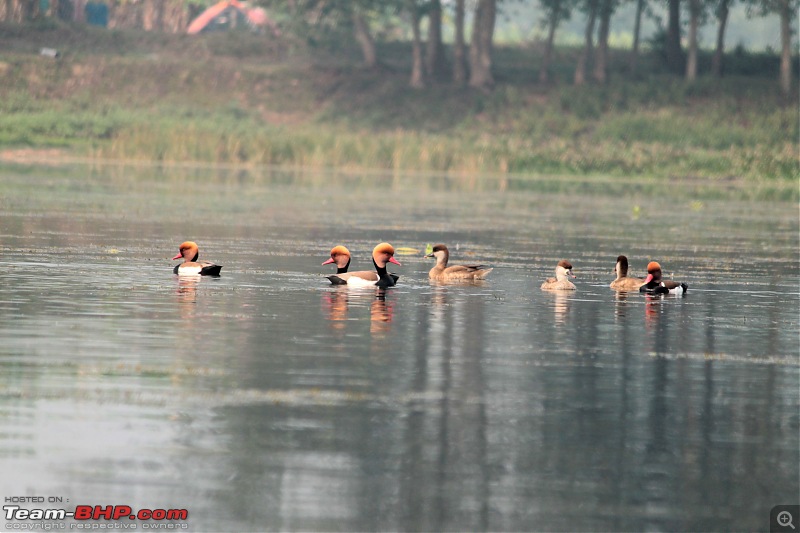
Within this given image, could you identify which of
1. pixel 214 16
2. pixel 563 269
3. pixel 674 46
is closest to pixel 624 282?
pixel 563 269

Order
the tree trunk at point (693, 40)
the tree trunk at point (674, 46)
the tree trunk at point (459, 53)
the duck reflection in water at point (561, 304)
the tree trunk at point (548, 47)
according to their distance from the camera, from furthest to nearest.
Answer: the tree trunk at point (674, 46)
the tree trunk at point (548, 47)
the tree trunk at point (459, 53)
the tree trunk at point (693, 40)
the duck reflection in water at point (561, 304)

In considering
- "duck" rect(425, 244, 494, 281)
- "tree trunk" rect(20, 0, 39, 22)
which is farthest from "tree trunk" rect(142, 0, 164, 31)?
"duck" rect(425, 244, 494, 281)

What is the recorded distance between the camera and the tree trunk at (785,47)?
79.6 m

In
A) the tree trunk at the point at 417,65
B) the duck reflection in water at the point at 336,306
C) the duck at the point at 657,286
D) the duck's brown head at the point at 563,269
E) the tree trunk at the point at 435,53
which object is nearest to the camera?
the duck reflection in water at the point at 336,306

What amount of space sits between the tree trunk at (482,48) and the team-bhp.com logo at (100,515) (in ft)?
259

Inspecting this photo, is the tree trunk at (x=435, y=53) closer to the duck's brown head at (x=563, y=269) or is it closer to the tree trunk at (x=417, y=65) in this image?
the tree trunk at (x=417, y=65)

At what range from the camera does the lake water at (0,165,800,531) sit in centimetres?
902

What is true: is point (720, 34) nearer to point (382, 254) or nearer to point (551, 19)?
point (551, 19)

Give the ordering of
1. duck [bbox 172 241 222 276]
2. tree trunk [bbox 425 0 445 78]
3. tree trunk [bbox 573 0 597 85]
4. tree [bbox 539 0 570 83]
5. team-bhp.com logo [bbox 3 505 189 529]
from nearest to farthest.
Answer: team-bhp.com logo [bbox 3 505 189 529]
duck [bbox 172 241 222 276]
tree trunk [bbox 573 0 597 85]
tree [bbox 539 0 570 83]
tree trunk [bbox 425 0 445 78]

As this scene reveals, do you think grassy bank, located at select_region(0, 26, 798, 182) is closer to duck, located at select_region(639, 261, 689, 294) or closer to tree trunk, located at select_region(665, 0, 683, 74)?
tree trunk, located at select_region(665, 0, 683, 74)

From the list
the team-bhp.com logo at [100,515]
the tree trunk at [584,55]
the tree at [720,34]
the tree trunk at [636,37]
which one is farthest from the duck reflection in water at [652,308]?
the tree trunk at [636,37]

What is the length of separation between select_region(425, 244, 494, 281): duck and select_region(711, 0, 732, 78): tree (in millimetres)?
62791

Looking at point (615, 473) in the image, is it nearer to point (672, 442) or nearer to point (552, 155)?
point (672, 442)

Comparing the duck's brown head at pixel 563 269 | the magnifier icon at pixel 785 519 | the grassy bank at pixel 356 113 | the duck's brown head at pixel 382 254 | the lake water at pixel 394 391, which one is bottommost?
the magnifier icon at pixel 785 519
